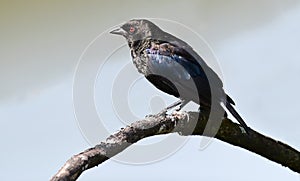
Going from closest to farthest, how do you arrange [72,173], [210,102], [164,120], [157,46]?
1. [72,173]
2. [164,120]
3. [210,102]
4. [157,46]

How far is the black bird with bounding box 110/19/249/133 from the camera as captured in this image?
205cm

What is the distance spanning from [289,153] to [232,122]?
0.21m

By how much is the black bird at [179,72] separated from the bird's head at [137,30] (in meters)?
0.03

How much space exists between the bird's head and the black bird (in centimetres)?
3

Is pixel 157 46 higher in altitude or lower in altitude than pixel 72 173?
higher

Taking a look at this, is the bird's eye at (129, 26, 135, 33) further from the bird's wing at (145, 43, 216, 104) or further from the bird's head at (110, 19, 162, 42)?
the bird's wing at (145, 43, 216, 104)

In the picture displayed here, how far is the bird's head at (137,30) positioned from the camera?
236 cm

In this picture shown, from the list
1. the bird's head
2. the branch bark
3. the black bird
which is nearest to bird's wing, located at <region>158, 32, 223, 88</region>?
the black bird

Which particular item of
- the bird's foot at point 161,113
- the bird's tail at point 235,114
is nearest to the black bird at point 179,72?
the bird's tail at point 235,114

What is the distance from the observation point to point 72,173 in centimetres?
141

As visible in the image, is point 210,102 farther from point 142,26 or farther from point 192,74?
point 142,26

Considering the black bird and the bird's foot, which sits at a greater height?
the black bird

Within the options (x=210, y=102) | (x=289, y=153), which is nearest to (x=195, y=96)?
(x=210, y=102)

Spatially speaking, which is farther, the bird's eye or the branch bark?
the bird's eye
